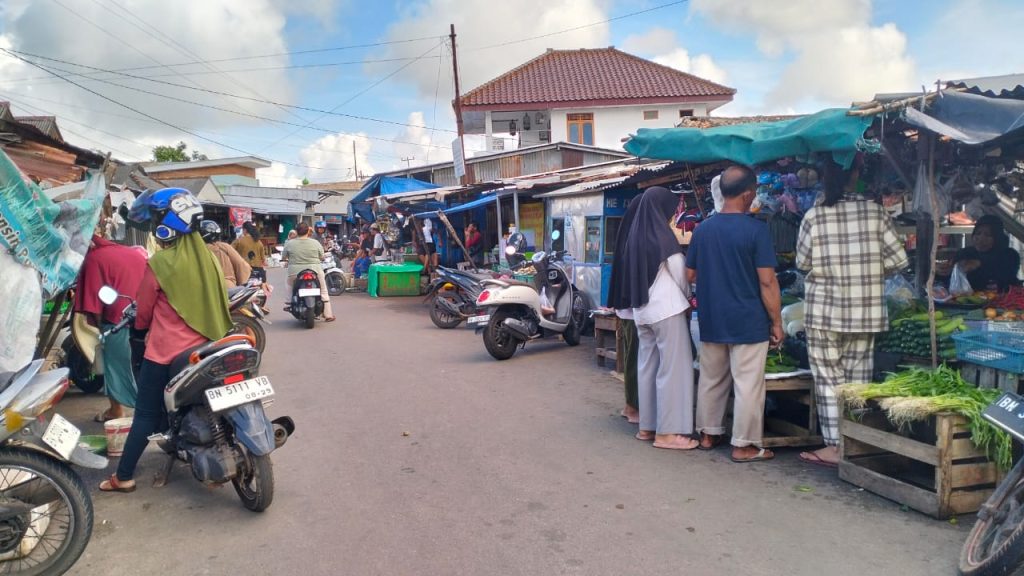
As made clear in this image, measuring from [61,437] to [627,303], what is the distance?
12.8 ft

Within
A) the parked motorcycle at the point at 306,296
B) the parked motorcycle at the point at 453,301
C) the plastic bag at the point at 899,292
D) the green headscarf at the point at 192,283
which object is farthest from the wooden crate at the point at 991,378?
the parked motorcycle at the point at 306,296

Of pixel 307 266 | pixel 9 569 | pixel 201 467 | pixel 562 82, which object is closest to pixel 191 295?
pixel 201 467

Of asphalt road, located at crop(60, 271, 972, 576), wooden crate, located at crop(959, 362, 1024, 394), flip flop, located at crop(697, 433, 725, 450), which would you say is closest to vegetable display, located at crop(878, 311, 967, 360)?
wooden crate, located at crop(959, 362, 1024, 394)

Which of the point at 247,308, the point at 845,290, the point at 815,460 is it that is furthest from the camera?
the point at 247,308

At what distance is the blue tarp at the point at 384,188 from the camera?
884 inches

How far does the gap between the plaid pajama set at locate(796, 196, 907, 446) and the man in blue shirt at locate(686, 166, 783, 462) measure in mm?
298

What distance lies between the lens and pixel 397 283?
18.8 metres

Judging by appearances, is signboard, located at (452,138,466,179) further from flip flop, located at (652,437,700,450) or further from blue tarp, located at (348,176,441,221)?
flip flop, located at (652,437,700,450)

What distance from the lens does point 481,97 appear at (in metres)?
28.8

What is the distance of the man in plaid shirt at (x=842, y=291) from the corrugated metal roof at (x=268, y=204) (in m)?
36.8

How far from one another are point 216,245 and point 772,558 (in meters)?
8.43

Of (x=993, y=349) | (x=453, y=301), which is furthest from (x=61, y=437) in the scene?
(x=453, y=301)

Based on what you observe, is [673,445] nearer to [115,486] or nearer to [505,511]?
[505,511]

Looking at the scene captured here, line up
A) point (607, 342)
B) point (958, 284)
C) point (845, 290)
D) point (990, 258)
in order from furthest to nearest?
point (607, 342) → point (990, 258) → point (958, 284) → point (845, 290)
